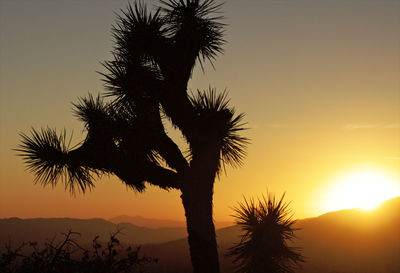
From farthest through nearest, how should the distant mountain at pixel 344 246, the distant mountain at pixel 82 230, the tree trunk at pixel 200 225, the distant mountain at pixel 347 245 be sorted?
1. the distant mountain at pixel 82 230
2. the distant mountain at pixel 347 245
3. the distant mountain at pixel 344 246
4. the tree trunk at pixel 200 225

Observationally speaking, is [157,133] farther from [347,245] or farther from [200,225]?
[347,245]

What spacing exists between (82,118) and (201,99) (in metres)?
3.44

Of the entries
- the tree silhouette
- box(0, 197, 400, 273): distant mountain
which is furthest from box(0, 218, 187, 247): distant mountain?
the tree silhouette

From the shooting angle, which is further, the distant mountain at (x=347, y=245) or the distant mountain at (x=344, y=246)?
the distant mountain at (x=347, y=245)

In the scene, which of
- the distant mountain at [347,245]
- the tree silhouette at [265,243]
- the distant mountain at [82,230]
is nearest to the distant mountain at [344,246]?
the distant mountain at [347,245]

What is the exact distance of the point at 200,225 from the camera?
9.13 meters

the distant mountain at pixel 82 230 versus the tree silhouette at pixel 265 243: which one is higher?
the distant mountain at pixel 82 230

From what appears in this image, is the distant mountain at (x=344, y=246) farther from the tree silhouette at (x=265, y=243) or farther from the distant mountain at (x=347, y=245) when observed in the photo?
the tree silhouette at (x=265, y=243)

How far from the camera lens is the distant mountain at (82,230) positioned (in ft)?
381

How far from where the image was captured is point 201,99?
1022cm

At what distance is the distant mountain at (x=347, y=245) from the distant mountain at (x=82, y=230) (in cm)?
7800

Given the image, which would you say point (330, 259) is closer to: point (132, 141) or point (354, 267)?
point (354, 267)

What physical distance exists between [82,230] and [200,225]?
15165 centimetres

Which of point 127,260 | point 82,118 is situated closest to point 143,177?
point 82,118
